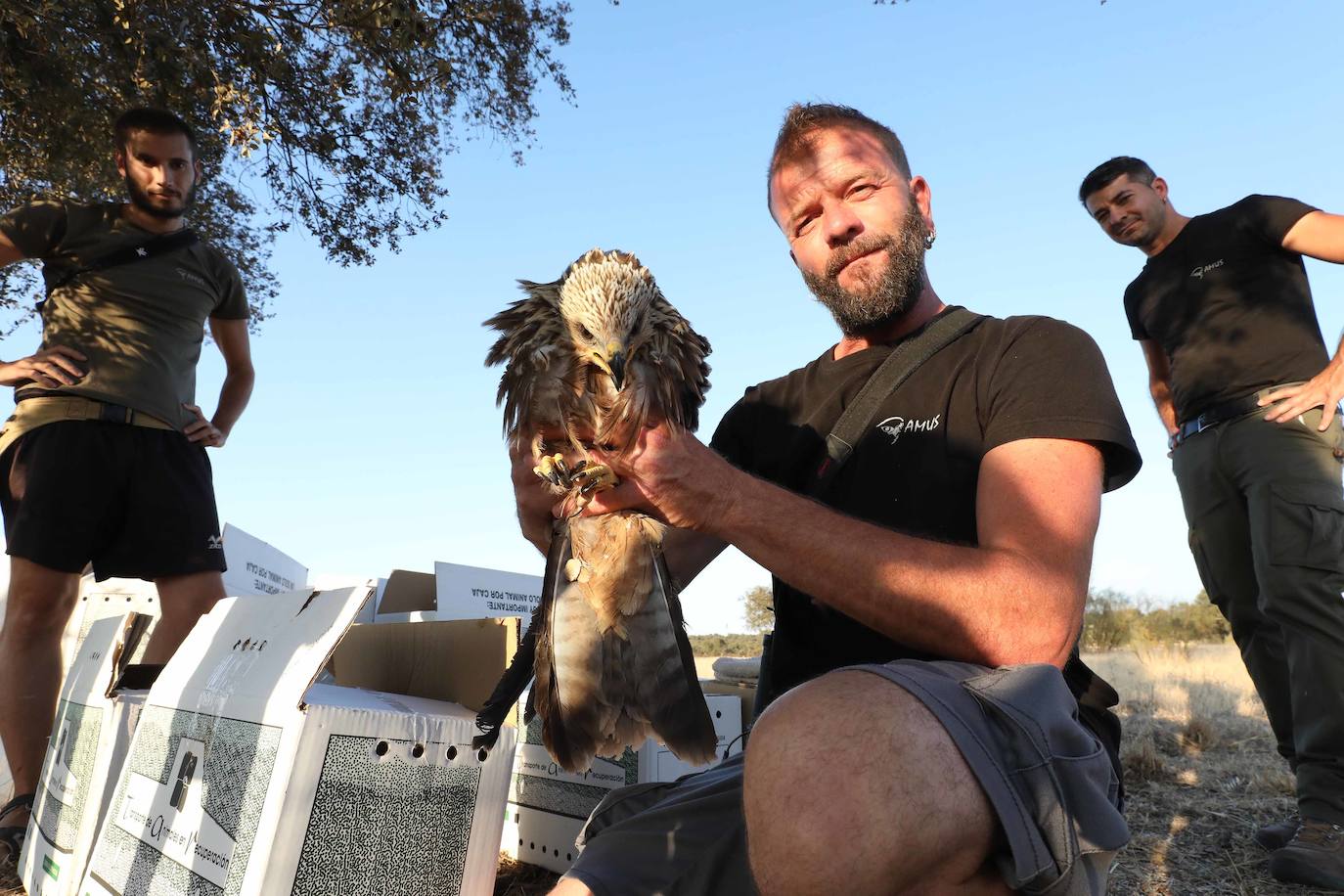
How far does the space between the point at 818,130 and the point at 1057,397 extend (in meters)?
1.23

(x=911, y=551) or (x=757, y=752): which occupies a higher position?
(x=911, y=551)

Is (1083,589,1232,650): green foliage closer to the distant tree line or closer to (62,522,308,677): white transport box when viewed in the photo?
the distant tree line

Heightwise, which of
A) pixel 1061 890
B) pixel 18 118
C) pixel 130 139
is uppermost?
pixel 18 118

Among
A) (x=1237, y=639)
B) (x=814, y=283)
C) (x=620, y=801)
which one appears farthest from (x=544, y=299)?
(x=1237, y=639)

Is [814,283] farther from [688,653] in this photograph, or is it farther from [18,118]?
[18,118]

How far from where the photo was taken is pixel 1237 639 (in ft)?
13.9

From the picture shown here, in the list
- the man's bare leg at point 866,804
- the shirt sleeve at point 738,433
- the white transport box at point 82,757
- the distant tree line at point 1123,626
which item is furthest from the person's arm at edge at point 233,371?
the distant tree line at point 1123,626

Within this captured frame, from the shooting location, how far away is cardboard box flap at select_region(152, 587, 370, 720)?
7.30 feet

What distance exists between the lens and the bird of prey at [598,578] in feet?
8.05

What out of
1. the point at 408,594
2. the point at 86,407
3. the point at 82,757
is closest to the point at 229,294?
the point at 86,407

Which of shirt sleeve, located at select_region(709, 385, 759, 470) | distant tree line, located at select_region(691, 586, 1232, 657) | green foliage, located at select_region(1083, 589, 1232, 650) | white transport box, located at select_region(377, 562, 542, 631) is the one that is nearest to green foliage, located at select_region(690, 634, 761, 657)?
distant tree line, located at select_region(691, 586, 1232, 657)

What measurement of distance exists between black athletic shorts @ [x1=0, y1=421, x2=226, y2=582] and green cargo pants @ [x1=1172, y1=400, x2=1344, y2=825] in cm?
477

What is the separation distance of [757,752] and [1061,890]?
1.89 feet

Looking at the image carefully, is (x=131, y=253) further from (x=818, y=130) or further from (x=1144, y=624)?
(x=1144, y=624)
